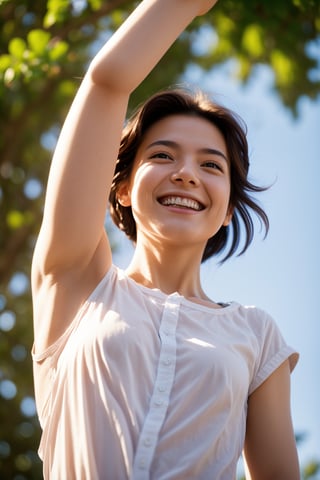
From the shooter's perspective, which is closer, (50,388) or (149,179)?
(50,388)

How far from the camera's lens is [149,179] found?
1943mm

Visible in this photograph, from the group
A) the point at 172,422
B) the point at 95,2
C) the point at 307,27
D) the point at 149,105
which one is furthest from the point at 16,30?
the point at 172,422

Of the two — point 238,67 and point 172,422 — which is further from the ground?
point 238,67

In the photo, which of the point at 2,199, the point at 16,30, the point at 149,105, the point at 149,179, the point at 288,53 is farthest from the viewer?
the point at 2,199

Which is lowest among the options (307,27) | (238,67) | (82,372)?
(82,372)

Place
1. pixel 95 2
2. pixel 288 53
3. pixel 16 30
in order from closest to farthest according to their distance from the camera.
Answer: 1. pixel 95 2
2. pixel 16 30
3. pixel 288 53

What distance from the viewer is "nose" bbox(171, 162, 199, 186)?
1.93 m

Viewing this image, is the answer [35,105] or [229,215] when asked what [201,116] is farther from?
[35,105]

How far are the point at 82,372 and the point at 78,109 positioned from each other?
21.7 inches

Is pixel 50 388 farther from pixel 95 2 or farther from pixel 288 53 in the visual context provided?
pixel 288 53

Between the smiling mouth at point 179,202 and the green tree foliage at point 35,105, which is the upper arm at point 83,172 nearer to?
the smiling mouth at point 179,202

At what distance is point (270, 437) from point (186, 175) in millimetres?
641

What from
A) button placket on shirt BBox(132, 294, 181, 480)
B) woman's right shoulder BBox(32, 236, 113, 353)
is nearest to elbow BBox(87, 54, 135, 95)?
woman's right shoulder BBox(32, 236, 113, 353)

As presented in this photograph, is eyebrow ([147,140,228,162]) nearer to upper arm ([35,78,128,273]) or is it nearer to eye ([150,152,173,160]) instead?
eye ([150,152,173,160])
